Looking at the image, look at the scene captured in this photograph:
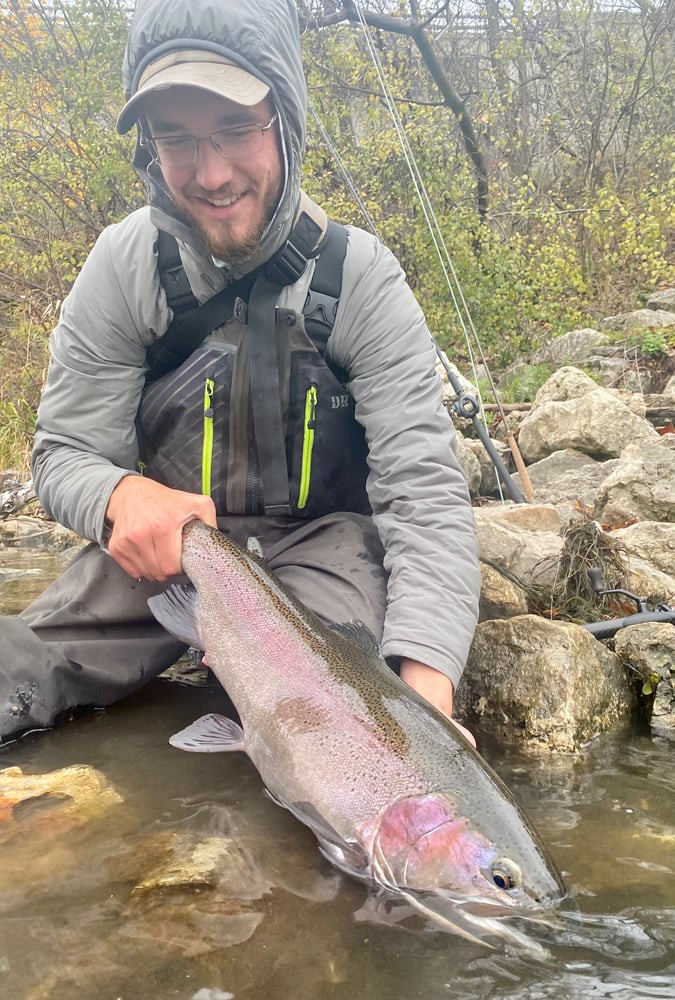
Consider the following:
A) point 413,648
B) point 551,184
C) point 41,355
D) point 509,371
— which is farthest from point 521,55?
point 413,648

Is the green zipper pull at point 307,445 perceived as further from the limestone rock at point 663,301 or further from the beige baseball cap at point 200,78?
the limestone rock at point 663,301

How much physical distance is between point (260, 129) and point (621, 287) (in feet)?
36.5

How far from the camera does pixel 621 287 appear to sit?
42.6 ft

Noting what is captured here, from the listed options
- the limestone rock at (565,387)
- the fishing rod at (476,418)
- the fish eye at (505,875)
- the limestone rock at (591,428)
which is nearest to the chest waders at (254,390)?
the fish eye at (505,875)

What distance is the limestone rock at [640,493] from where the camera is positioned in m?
5.41

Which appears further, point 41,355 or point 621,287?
point 621,287

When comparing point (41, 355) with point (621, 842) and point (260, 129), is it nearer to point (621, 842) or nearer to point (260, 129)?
point (260, 129)

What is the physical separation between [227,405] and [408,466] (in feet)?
2.43

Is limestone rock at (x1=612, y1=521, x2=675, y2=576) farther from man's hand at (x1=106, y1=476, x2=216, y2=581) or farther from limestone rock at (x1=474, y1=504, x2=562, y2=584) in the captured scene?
man's hand at (x1=106, y1=476, x2=216, y2=581)

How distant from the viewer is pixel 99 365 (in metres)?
3.23

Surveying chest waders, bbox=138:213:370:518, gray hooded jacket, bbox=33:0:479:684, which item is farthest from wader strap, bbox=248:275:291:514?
gray hooded jacket, bbox=33:0:479:684

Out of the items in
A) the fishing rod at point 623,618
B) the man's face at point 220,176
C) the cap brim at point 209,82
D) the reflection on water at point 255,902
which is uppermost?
the cap brim at point 209,82

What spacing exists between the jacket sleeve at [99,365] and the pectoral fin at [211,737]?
85 centimetres

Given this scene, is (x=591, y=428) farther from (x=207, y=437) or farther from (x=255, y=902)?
(x=255, y=902)
